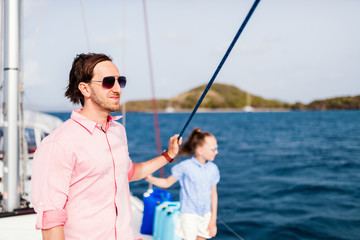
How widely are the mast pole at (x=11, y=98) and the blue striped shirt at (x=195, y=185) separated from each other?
176 centimetres

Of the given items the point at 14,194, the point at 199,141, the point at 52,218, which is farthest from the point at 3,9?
the point at 52,218

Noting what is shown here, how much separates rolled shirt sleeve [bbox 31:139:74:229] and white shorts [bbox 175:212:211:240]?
7.28 feet

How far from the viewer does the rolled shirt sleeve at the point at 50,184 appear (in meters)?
1.39

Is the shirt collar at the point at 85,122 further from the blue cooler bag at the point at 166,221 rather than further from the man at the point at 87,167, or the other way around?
the blue cooler bag at the point at 166,221

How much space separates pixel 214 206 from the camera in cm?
360

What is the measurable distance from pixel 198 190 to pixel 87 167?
7.12 feet

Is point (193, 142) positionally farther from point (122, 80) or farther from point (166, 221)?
point (122, 80)

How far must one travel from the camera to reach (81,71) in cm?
166

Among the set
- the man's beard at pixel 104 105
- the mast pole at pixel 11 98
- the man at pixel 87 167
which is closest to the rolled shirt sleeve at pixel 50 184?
the man at pixel 87 167

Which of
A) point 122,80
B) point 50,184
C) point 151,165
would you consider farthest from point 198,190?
point 50,184

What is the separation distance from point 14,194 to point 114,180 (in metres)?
2.63

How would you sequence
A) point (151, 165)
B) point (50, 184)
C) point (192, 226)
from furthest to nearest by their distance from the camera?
point (192, 226) < point (151, 165) < point (50, 184)

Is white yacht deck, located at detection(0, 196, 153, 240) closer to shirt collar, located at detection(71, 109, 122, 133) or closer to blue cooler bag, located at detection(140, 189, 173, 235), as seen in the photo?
blue cooler bag, located at detection(140, 189, 173, 235)

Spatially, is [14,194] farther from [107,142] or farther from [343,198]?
[343,198]
